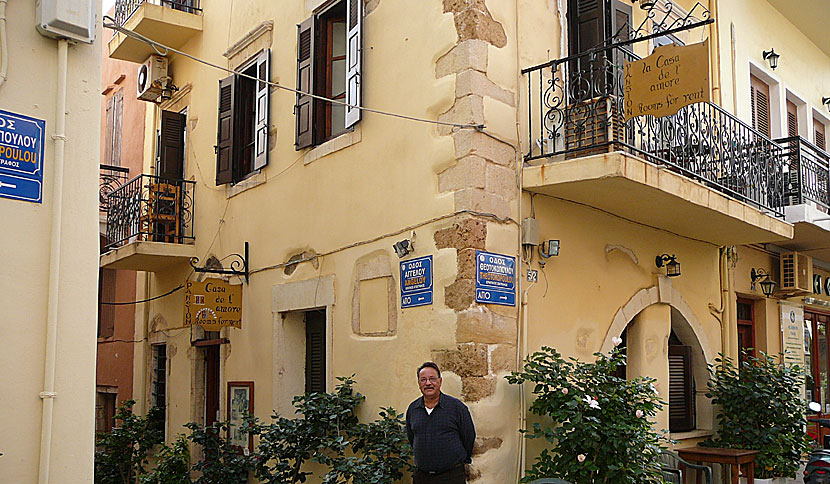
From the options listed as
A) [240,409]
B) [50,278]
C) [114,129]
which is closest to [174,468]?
[240,409]

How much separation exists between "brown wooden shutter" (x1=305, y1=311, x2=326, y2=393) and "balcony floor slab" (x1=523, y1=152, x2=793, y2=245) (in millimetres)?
3014

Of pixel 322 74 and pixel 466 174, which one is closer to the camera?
pixel 466 174

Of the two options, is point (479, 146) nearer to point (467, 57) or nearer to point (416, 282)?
point (467, 57)

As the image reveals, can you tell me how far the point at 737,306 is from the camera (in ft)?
35.0

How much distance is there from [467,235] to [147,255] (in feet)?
18.7

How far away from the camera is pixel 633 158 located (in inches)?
271

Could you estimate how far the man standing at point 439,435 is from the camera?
250 inches

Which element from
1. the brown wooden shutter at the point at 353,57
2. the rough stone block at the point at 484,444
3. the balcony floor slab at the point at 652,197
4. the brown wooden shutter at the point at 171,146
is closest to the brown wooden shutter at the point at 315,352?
the brown wooden shutter at the point at 353,57

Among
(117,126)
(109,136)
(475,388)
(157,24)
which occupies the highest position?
(157,24)

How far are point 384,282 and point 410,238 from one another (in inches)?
21.4

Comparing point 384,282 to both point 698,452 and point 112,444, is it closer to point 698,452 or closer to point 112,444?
point 698,452

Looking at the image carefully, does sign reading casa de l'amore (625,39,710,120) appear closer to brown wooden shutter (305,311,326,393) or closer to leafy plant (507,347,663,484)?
leafy plant (507,347,663,484)

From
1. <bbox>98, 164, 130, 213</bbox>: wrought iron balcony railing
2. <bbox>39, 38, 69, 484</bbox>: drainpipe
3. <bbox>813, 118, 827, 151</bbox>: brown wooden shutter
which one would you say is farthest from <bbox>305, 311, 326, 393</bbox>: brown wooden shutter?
<bbox>813, 118, 827, 151</bbox>: brown wooden shutter

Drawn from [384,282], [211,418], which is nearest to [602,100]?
[384,282]
